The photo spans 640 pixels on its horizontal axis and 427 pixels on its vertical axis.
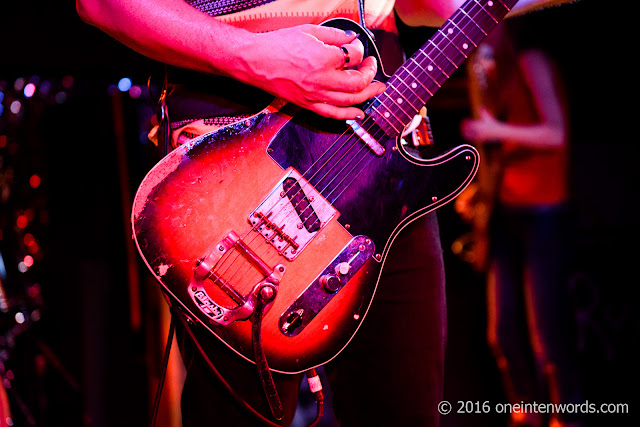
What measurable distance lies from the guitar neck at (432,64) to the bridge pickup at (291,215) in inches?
7.6

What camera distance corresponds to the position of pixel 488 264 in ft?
11.6

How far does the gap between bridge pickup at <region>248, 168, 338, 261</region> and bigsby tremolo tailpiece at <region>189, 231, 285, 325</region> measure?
0.04m

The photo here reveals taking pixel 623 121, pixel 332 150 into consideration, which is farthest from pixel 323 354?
pixel 623 121

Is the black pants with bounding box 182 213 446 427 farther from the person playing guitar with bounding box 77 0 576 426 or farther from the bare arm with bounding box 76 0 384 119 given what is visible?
the bare arm with bounding box 76 0 384 119

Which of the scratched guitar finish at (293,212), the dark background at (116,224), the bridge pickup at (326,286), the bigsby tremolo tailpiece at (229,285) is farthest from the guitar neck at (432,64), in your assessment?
the dark background at (116,224)

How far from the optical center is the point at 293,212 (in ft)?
3.28

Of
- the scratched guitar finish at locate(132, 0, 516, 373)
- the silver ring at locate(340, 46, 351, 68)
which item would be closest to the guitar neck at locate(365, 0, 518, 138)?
the scratched guitar finish at locate(132, 0, 516, 373)

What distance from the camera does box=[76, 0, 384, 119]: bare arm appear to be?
3.05ft

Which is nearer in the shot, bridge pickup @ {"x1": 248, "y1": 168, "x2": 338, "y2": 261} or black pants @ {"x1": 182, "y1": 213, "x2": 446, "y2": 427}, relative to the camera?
bridge pickup @ {"x1": 248, "y1": 168, "x2": 338, "y2": 261}

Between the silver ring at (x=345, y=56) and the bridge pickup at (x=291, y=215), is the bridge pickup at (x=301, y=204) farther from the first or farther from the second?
the silver ring at (x=345, y=56)

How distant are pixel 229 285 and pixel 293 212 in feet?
0.55

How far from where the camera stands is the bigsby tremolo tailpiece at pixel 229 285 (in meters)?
0.93

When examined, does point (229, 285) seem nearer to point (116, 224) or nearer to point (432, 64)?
point (432, 64)

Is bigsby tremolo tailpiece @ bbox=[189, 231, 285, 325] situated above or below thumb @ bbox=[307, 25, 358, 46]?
below
